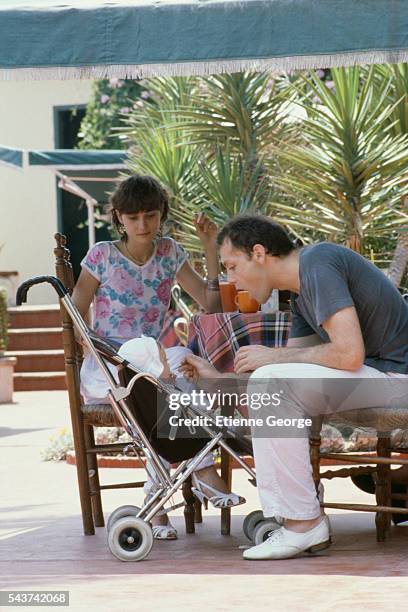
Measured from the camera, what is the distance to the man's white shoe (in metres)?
4.32

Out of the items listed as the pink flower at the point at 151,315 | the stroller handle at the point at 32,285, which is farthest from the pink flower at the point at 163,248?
the stroller handle at the point at 32,285

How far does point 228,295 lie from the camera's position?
530cm

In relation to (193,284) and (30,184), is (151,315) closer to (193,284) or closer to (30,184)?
(193,284)

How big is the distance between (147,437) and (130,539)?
384mm

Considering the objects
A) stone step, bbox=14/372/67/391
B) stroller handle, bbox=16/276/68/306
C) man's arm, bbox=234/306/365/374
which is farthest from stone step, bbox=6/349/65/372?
man's arm, bbox=234/306/365/374

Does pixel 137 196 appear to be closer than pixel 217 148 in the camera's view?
Yes

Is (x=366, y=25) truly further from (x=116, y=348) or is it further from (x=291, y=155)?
(x=291, y=155)

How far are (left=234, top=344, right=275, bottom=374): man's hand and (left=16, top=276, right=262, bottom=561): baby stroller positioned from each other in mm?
317

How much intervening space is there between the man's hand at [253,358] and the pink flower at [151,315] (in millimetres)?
1074

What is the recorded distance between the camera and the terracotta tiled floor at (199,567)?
363cm

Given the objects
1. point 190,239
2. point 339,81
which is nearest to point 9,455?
point 190,239

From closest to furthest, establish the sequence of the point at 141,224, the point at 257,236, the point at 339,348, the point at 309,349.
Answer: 1. the point at 339,348
2. the point at 309,349
3. the point at 257,236
4. the point at 141,224

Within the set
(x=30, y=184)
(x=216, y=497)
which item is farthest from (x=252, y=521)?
(x=30, y=184)

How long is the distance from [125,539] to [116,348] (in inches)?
30.0
